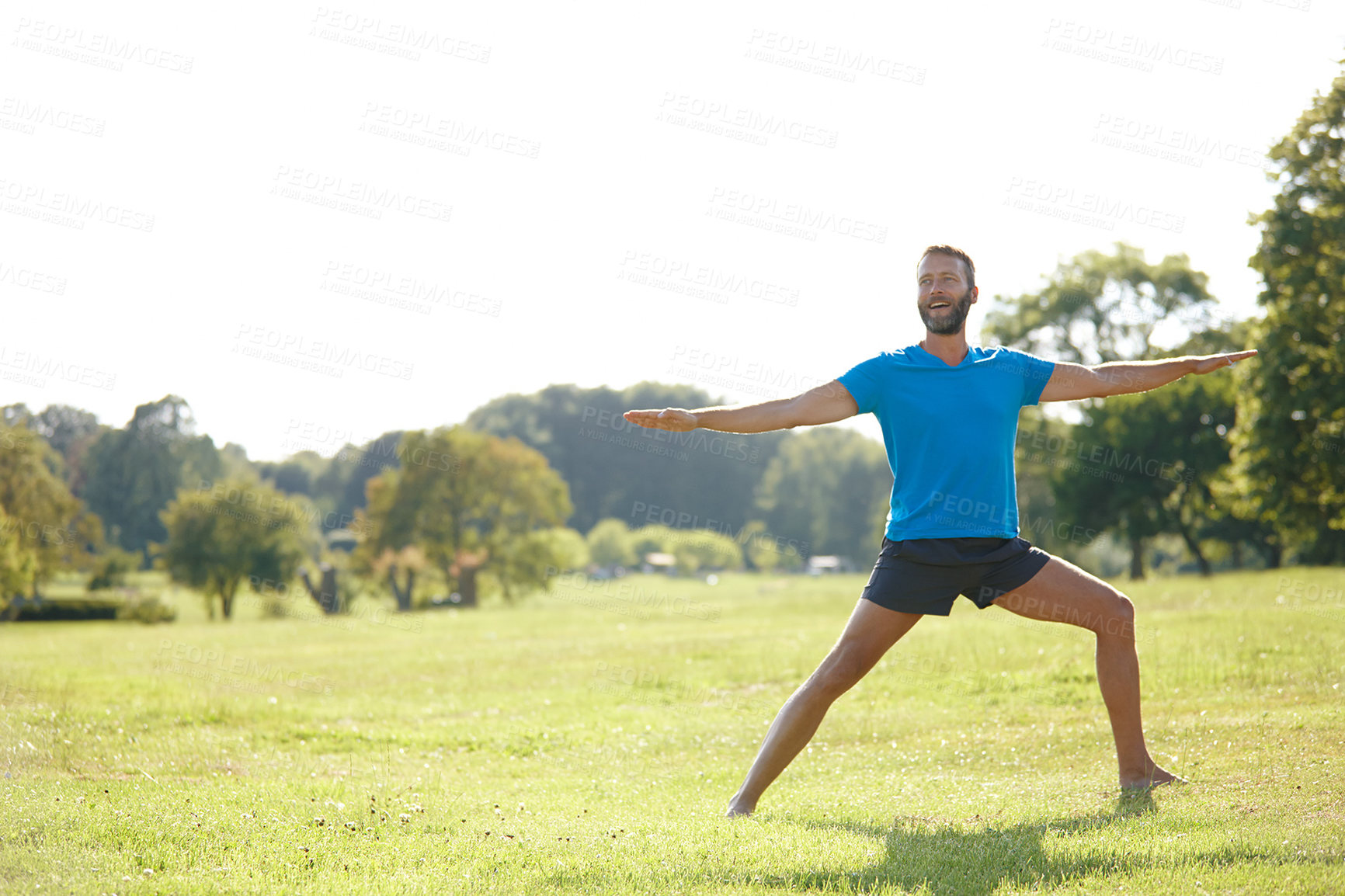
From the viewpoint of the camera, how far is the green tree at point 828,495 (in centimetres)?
11119

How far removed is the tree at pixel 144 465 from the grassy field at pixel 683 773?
129 ft

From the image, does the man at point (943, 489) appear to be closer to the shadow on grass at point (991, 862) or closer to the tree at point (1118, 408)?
the shadow on grass at point (991, 862)

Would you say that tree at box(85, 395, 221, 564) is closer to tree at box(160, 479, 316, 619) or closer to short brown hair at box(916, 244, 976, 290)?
tree at box(160, 479, 316, 619)

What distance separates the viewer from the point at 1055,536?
5144 cm

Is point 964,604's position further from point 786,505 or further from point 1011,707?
point 786,505

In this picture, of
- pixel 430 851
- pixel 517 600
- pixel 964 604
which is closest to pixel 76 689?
pixel 430 851

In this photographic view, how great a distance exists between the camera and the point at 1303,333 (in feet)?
78.7

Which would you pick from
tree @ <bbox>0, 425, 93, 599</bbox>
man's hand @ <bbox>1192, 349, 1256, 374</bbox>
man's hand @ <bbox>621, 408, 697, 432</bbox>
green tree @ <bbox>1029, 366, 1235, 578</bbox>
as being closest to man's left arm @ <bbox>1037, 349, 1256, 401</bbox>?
man's hand @ <bbox>1192, 349, 1256, 374</bbox>

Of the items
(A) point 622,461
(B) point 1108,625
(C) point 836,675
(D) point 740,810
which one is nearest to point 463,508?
(D) point 740,810

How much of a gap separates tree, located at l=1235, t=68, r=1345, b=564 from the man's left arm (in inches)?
848

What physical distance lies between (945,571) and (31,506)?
1507 inches

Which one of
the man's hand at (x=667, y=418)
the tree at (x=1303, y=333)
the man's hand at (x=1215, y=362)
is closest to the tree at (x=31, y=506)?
the man's hand at (x=667, y=418)

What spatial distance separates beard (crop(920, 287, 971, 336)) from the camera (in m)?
5.32

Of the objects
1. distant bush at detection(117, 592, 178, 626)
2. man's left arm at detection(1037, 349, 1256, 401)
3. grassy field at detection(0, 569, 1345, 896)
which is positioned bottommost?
distant bush at detection(117, 592, 178, 626)
